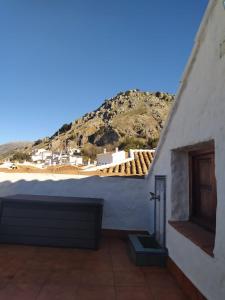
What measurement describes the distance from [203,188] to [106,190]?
13.0ft

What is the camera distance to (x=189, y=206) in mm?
5332

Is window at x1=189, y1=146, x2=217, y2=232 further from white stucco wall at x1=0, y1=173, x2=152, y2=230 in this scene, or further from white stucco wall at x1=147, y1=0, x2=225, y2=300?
white stucco wall at x1=0, y1=173, x2=152, y2=230

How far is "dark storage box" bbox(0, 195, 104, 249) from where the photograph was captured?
6742mm

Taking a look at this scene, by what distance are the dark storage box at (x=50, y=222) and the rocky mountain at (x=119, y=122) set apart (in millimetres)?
59694

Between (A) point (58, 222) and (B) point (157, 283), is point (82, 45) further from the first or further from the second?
(B) point (157, 283)

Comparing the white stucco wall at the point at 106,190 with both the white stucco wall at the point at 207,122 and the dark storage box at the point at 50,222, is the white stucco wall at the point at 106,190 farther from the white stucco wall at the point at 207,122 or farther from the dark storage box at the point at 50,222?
the white stucco wall at the point at 207,122

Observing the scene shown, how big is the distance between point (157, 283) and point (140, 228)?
10.7ft

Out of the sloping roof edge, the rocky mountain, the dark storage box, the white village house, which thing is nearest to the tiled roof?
the white village house

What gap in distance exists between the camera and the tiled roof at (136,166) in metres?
9.59

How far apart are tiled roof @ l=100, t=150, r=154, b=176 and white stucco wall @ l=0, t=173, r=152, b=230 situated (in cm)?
67

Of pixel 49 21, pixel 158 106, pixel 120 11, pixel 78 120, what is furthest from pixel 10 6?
pixel 78 120

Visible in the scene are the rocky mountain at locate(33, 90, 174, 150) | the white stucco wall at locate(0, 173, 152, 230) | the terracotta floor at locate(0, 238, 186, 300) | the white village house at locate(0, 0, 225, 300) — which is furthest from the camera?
the rocky mountain at locate(33, 90, 174, 150)

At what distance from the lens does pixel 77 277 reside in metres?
4.99

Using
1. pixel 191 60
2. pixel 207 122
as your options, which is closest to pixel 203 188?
pixel 207 122
